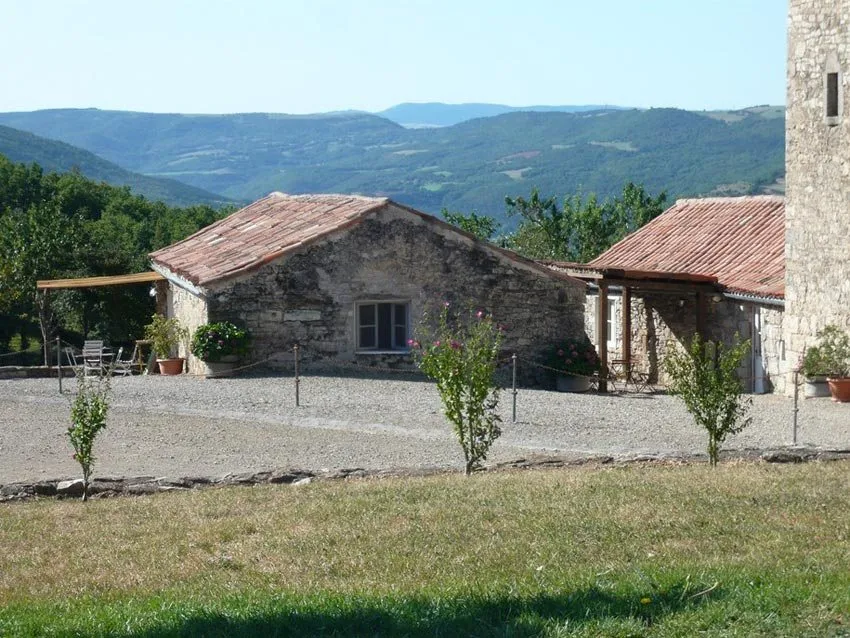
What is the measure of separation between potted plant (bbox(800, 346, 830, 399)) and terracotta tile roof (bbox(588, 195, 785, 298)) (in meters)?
2.15

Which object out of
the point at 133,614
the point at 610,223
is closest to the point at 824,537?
the point at 133,614

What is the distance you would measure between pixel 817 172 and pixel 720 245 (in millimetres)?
5893

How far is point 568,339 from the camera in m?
24.9

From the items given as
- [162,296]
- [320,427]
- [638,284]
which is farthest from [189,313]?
[638,284]

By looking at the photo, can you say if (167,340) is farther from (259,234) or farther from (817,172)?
(817,172)

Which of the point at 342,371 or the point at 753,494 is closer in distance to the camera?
the point at 753,494

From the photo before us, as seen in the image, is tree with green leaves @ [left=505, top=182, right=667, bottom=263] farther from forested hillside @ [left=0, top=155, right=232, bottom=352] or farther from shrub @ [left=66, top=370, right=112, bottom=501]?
shrub @ [left=66, top=370, right=112, bottom=501]

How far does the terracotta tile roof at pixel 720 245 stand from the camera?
25.0 metres

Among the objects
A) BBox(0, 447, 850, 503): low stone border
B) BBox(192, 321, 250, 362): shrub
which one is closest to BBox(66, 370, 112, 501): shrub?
BBox(0, 447, 850, 503): low stone border

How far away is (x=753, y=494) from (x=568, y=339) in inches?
579

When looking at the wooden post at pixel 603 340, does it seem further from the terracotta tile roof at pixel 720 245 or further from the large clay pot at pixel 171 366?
the large clay pot at pixel 171 366

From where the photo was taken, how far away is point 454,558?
8.28 meters

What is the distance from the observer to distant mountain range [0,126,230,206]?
167m

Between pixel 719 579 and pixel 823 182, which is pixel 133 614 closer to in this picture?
pixel 719 579
